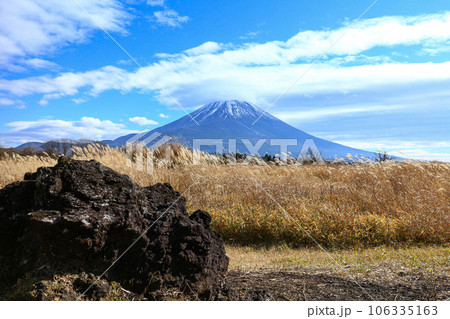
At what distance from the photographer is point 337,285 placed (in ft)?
11.8

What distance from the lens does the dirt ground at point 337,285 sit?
3.29 meters

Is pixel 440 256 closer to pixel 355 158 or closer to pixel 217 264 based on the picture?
pixel 217 264

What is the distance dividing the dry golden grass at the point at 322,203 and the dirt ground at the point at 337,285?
2.49 m

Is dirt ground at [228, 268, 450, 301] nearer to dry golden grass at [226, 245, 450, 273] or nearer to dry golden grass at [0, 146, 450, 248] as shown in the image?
dry golden grass at [226, 245, 450, 273]

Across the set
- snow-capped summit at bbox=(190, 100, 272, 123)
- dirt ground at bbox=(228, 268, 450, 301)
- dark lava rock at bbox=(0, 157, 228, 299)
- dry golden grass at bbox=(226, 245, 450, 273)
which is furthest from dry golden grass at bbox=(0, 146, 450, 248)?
snow-capped summit at bbox=(190, 100, 272, 123)

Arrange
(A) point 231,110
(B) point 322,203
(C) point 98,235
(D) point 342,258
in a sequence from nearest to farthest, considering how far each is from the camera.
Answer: (C) point 98,235 < (D) point 342,258 < (B) point 322,203 < (A) point 231,110

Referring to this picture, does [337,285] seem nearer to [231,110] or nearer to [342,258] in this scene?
[342,258]

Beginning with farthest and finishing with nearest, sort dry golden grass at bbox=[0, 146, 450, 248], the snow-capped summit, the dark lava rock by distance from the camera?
the snow-capped summit
dry golden grass at bbox=[0, 146, 450, 248]
the dark lava rock

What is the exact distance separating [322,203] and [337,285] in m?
4.13

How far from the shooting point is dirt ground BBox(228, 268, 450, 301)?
10.8 ft

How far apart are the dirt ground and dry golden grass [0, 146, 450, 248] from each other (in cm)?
249

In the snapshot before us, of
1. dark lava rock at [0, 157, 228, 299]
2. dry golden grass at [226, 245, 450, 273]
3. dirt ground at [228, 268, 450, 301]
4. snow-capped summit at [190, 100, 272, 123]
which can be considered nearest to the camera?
dark lava rock at [0, 157, 228, 299]

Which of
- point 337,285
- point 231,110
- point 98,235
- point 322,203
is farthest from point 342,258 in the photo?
point 231,110
